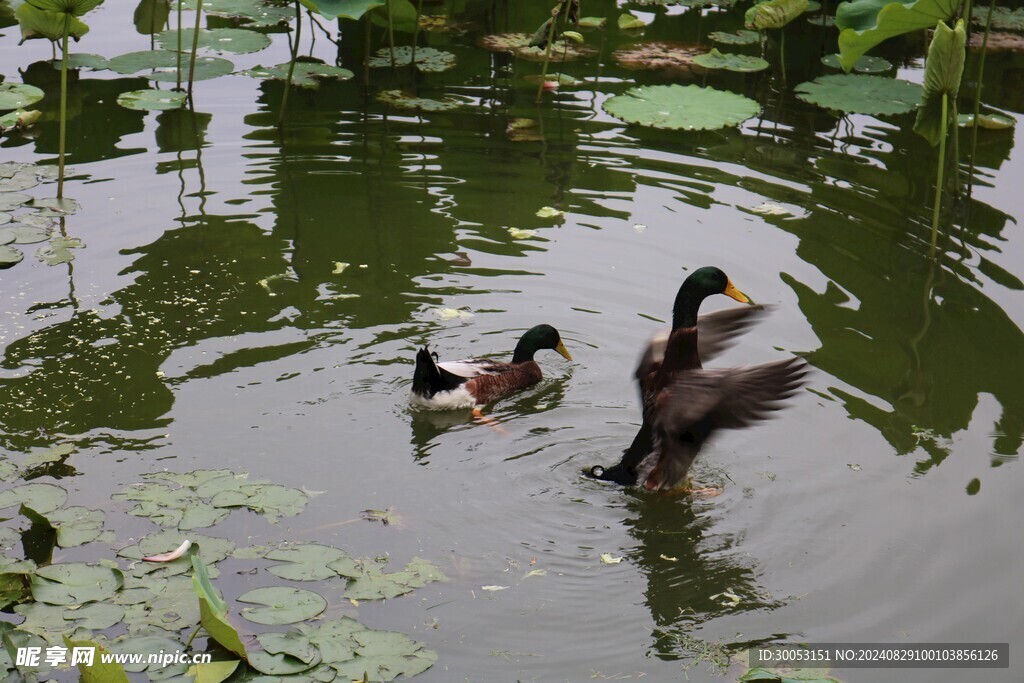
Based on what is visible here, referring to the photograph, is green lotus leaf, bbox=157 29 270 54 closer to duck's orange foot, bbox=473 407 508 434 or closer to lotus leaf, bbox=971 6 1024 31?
duck's orange foot, bbox=473 407 508 434

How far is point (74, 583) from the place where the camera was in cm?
445

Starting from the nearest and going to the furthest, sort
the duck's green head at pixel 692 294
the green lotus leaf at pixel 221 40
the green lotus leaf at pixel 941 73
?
the duck's green head at pixel 692 294 → the green lotus leaf at pixel 941 73 → the green lotus leaf at pixel 221 40

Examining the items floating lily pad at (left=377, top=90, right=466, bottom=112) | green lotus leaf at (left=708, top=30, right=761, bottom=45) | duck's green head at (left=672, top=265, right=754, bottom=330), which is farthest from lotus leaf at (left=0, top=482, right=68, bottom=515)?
green lotus leaf at (left=708, top=30, right=761, bottom=45)

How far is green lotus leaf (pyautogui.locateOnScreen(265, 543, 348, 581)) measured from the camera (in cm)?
468

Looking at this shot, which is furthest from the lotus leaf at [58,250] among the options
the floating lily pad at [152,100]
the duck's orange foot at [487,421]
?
the duck's orange foot at [487,421]

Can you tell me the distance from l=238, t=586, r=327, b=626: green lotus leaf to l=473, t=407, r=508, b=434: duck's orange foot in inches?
72.5

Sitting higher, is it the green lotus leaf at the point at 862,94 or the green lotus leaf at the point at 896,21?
the green lotus leaf at the point at 896,21

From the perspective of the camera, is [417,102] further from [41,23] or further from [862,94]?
[862,94]

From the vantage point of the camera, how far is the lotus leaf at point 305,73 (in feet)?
34.8

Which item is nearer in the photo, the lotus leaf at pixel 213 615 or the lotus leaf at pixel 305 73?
the lotus leaf at pixel 213 615

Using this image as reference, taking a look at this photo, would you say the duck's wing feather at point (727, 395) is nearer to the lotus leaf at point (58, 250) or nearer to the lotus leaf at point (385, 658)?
the lotus leaf at point (385, 658)

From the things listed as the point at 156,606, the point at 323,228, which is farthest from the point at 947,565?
the point at 323,228

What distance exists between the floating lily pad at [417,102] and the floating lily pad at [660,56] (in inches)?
80.1

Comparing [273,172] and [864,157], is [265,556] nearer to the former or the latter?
[273,172]
